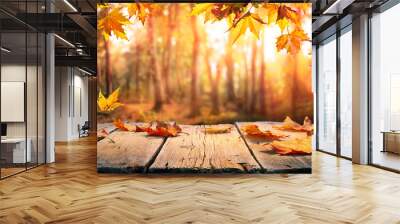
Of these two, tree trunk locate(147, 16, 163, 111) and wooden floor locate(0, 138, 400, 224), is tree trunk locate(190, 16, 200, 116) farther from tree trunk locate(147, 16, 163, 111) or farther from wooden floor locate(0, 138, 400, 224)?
wooden floor locate(0, 138, 400, 224)

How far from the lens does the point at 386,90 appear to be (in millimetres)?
7285

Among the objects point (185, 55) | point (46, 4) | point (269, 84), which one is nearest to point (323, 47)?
point (269, 84)

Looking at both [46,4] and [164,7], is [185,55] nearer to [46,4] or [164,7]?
[164,7]

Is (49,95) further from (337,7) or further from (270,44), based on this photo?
(337,7)

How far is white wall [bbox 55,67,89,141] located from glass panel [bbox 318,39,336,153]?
963 cm

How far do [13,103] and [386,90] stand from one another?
6.70m

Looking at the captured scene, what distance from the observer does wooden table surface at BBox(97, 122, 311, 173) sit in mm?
6508

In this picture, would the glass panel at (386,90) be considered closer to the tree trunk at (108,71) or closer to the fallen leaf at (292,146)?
the fallen leaf at (292,146)

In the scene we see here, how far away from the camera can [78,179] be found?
6.15 m

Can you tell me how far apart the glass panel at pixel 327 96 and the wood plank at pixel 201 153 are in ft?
13.4

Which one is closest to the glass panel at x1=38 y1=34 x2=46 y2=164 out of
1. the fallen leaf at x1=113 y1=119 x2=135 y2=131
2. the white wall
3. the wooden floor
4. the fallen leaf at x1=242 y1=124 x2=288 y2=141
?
the wooden floor

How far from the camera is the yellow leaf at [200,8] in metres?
6.57

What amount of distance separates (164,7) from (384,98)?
4401mm

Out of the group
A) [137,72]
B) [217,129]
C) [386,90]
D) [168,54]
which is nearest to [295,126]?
[217,129]
